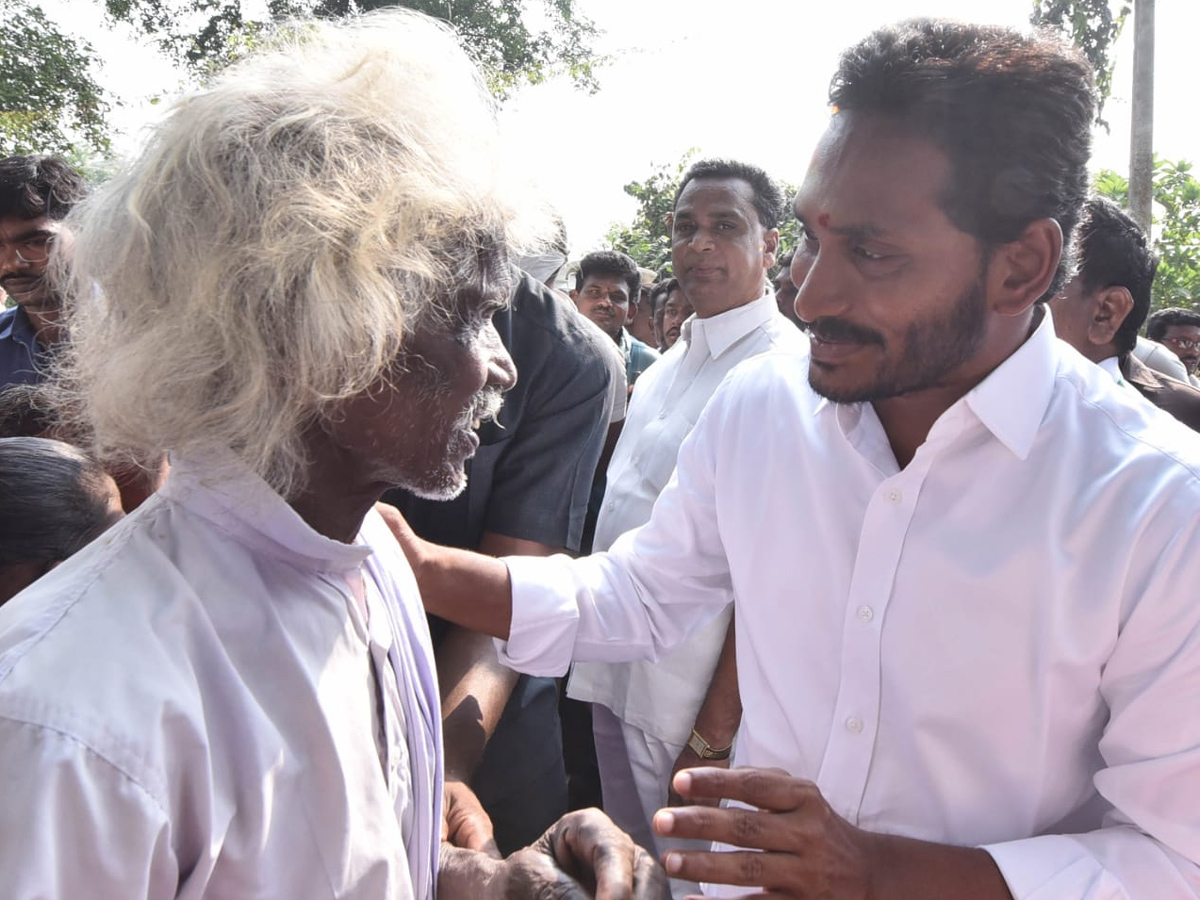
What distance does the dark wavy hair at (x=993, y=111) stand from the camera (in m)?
1.88

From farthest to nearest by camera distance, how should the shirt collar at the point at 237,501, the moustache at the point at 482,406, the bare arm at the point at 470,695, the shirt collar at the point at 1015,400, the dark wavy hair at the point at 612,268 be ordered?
1. the dark wavy hair at the point at 612,268
2. the bare arm at the point at 470,695
3. the shirt collar at the point at 1015,400
4. the moustache at the point at 482,406
5. the shirt collar at the point at 237,501

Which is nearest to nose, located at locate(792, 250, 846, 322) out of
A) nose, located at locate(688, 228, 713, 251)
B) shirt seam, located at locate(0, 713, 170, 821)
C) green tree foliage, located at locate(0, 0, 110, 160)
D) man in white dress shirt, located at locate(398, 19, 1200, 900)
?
man in white dress shirt, located at locate(398, 19, 1200, 900)

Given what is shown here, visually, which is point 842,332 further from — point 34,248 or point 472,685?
point 34,248

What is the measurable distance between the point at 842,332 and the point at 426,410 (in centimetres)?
94

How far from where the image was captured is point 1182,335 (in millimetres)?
8492

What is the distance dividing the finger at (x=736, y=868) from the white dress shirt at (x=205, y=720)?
0.41 meters

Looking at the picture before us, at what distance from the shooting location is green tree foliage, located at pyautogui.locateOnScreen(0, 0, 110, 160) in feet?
41.2

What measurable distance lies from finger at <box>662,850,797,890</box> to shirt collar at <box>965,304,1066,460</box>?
2.84ft

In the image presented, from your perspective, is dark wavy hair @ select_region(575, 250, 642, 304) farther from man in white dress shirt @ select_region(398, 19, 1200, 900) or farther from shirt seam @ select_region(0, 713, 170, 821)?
shirt seam @ select_region(0, 713, 170, 821)

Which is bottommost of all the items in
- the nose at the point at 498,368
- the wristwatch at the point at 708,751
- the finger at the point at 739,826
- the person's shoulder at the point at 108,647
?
the wristwatch at the point at 708,751

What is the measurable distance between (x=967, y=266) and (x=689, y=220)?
2.72 meters

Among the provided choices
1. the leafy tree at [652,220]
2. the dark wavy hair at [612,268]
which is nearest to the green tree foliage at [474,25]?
the leafy tree at [652,220]

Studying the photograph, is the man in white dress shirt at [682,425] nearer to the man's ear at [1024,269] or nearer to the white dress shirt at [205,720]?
the man's ear at [1024,269]

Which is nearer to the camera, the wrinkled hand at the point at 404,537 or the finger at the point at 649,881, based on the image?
the finger at the point at 649,881
